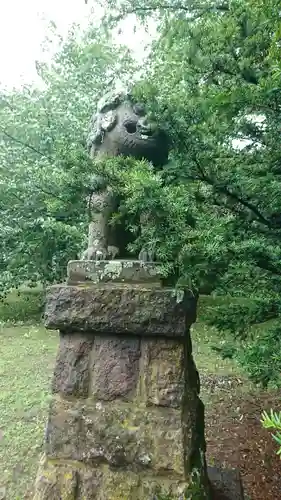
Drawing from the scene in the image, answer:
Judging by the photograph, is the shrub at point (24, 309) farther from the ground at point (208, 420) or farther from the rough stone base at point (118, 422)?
the rough stone base at point (118, 422)

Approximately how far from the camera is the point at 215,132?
7.78ft

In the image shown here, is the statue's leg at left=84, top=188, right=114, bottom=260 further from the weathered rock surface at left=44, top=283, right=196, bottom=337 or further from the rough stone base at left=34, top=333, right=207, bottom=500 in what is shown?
the rough stone base at left=34, top=333, right=207, bottom=500

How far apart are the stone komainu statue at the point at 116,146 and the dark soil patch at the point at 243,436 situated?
5.76 feet

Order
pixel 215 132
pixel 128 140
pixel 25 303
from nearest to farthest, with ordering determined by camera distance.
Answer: pixel 128 140
pixel 215 132
pixel 25 303

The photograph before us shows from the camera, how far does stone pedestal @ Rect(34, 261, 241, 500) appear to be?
184 cm

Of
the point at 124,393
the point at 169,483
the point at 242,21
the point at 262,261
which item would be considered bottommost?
the point at 169,483

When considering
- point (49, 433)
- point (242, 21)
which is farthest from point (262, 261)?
point (242, 21)

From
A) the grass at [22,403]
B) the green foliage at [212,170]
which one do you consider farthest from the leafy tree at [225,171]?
the grass at [22,403]

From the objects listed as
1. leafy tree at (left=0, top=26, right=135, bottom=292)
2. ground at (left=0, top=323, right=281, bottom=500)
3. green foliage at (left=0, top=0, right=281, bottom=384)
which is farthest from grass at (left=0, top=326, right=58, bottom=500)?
green foliage at (left=0, top=0, right=281, bottom=384)

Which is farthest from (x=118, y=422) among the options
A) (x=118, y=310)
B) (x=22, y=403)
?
(x=22, y=403)

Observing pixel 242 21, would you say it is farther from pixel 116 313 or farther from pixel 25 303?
pixel 25 303

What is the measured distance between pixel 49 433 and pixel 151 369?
20.2 inches

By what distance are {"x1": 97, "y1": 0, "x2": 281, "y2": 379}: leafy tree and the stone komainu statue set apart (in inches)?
4.2

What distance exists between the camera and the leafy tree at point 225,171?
5.39ft
